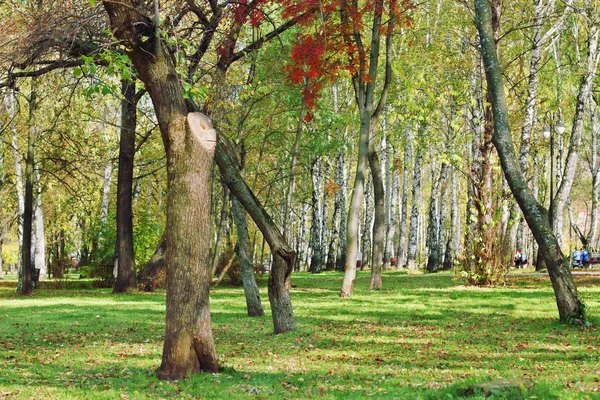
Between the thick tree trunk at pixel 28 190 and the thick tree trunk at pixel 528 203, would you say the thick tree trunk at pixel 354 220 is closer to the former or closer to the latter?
the thick tree trunk at pixel 528 203

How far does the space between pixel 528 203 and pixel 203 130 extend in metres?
6.51

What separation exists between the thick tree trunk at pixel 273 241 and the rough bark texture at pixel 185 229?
3.27 m

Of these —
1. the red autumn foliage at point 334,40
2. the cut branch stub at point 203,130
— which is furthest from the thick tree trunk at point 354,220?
the cut branch stub at point 203,130

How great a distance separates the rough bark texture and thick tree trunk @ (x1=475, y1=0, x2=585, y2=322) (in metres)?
6.13

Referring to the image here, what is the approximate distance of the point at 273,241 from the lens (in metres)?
12.3

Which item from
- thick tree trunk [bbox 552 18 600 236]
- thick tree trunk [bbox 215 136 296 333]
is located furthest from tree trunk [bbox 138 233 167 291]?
thick tree trunk [bbox 552 18 600 236]

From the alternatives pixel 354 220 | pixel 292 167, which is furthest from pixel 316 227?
pixel 354 220

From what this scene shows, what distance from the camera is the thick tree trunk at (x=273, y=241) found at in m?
12.2

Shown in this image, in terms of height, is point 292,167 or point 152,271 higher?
point 292,167

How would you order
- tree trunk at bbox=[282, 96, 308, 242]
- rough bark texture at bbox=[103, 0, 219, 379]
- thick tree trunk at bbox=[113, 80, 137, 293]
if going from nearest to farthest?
rough bark texture at bbox=[103, 0, 219, 379] → tree trunk at bbox=[282, 96, 308, 242] → thick tree trunk at bbox=[113, 80, 137, 293]

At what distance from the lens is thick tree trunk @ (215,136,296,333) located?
12.2 m

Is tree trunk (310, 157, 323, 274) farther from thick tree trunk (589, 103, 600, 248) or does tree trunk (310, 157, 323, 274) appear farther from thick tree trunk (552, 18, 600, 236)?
thick tree trunk (552, 18, 600, 236)

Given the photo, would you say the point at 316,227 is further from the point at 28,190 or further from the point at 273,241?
the point at 273,241

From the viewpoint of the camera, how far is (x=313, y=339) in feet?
39.3
